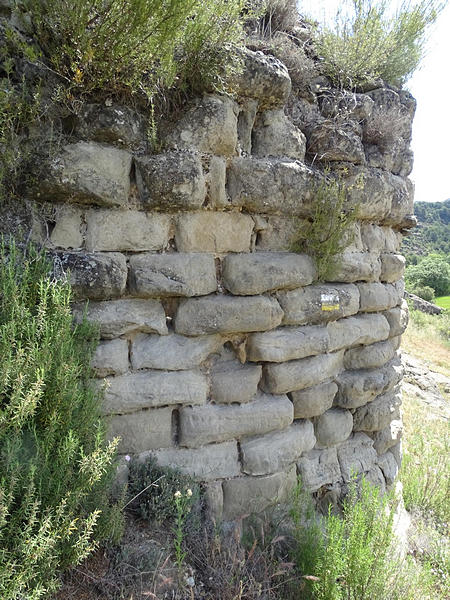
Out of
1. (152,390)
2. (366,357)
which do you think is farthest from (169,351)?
(366,357)

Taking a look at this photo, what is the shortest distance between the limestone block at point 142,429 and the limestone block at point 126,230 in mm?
836

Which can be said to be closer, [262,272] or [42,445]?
[42,445]

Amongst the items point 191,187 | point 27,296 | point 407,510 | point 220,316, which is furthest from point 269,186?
point 407,510

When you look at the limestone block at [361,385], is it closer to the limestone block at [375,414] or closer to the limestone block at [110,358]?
the limestone block at [375,414]

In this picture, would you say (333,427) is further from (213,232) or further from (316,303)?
(213,232)

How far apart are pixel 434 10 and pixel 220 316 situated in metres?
2.73

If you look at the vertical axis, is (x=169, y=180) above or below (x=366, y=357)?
above

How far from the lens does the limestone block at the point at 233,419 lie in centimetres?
224

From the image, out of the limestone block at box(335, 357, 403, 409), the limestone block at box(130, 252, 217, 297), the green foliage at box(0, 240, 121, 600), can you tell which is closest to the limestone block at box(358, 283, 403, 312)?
the limestone block at box(335, 357, 403, 409)

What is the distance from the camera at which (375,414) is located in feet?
9.64

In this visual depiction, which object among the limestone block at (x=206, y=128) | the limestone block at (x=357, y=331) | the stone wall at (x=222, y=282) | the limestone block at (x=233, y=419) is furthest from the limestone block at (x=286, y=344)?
the limestone block at (x=206, y=128)

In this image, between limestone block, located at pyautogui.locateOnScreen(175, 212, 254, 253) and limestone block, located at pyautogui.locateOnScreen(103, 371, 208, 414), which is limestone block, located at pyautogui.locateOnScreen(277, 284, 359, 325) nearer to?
limestone block, located at pyautogui.locateOnScreen(175, 212, 254, 253)

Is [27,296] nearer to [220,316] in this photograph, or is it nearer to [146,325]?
[146,325]

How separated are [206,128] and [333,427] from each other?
192 centimetres
